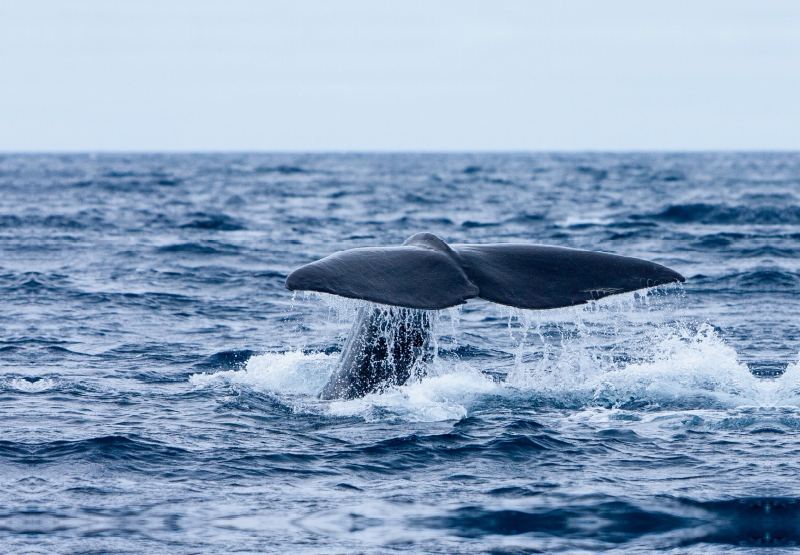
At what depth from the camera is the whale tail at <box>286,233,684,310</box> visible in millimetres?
5828

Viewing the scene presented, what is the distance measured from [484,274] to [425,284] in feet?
1.58

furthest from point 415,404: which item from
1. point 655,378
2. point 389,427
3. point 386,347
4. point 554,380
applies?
point 655,378

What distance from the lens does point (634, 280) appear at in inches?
247

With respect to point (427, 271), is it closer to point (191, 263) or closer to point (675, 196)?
point (191, 263)

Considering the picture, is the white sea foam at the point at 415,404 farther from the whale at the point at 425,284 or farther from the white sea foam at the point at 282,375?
the white sea foam at the point at 282,375

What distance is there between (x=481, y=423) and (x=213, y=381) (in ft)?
8.39

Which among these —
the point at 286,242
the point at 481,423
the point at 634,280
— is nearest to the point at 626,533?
the point at 634,280

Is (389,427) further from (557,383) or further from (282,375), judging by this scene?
(282,375)

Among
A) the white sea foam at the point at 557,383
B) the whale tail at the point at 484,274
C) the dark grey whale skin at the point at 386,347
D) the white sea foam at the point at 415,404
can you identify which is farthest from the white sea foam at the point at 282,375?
the whale tail at the point at 484,274

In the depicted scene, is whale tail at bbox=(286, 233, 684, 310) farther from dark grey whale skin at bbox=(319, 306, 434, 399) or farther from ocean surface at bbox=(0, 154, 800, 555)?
dark grey whale skin at bbox=(319, 306, 434, 399)

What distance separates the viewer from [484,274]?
6363 millimetres

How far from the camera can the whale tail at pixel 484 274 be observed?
19.1 ft

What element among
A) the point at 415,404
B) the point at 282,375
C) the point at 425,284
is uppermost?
the point at 425,284

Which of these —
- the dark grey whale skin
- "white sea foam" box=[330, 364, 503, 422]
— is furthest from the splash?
the dark grey whale skin
